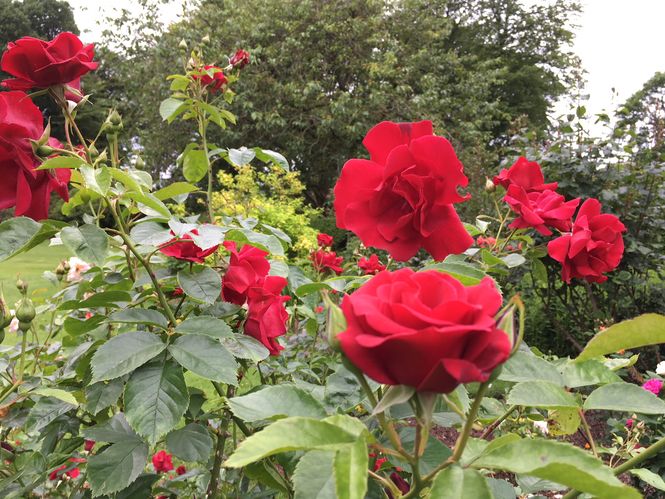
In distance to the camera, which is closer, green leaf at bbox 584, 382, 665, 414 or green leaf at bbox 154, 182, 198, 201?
green leaf at bbox 584, 382, 665, 414

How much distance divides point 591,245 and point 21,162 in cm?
94

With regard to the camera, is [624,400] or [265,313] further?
[265,313]

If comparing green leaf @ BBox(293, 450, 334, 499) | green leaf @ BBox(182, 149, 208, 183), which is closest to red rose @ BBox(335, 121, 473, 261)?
green leaf @ BBox(293, 450, 334, 499)

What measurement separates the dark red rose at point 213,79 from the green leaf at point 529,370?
1.08 m

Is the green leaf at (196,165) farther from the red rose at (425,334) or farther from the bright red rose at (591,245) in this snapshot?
the red rose at (425,334)

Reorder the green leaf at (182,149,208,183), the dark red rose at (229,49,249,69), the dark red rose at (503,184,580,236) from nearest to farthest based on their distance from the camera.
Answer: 1. the dark red rose at (503,184,580,236)
2. the green leaf at (182,149,208,183)
3. the dark red rose at (229,49,249,69)

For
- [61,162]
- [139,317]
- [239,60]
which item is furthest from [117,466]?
[239,60]

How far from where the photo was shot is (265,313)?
89cm

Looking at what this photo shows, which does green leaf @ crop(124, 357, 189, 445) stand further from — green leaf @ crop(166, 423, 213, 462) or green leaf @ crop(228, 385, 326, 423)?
green leaf @ crop(228, 385, 326, 423)

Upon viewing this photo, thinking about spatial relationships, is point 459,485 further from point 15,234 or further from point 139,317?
point 15,234

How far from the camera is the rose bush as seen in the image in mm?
364

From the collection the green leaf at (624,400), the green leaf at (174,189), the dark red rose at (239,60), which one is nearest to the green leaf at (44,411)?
the green leaf at (174,189)

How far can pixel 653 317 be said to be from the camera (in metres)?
0.50

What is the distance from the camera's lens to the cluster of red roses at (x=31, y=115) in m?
0.71
